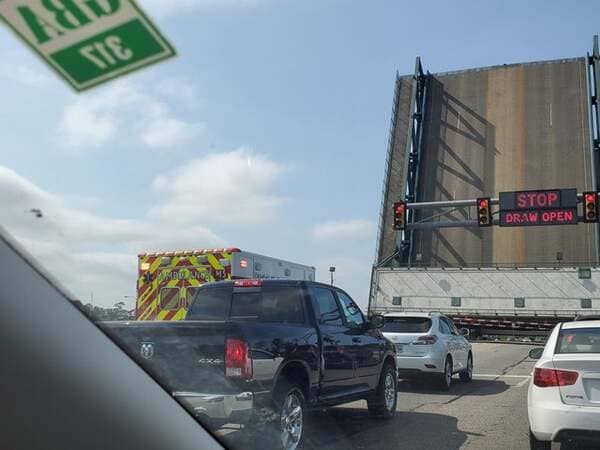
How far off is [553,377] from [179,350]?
3947mm

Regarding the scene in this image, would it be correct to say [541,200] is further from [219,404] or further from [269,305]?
[219,404]

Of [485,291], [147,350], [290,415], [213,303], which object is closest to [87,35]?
[147,350]

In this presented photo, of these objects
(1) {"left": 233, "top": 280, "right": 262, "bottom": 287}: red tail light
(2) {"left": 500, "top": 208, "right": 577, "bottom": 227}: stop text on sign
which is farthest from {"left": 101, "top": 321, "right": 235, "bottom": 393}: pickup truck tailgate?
(2) {"left": 500, "top": 208, "right": 577, "bottom": 227}: stop text on sign

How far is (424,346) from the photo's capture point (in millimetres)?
11867

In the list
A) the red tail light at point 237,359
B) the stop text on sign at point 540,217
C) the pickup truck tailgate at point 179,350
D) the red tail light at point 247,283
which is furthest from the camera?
the stop text on sign at point 540,217

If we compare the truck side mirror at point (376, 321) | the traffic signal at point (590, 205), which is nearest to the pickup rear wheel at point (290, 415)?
the truck side mirror at point (376, 321)

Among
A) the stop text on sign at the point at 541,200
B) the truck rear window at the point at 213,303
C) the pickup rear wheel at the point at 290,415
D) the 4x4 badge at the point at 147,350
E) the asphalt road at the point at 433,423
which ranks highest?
the stop text on sign at the point at 541,200

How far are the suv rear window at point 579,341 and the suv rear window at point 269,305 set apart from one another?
252 cm

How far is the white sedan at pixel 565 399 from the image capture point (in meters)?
5.67

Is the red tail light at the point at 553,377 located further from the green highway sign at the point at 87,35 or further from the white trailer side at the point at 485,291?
the white trailer side at the point at 485,291

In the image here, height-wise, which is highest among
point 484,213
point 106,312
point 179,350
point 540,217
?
point 484,213

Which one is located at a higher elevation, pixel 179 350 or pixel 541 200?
pixel 541 200

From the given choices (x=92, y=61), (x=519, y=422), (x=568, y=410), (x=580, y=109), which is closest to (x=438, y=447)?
(x=568, y=410)

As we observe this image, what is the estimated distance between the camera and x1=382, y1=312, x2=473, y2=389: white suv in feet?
38.5
